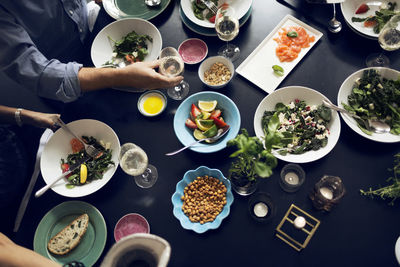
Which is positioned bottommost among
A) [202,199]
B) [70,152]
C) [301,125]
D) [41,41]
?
[70,152]

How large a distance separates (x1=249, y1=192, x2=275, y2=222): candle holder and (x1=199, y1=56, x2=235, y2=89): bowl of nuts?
707mm

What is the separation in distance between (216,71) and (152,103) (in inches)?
18.1

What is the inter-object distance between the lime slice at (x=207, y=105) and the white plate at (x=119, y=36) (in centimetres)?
49

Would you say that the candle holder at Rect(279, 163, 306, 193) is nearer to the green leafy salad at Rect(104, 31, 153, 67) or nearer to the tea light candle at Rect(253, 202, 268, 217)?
the tea light candle at Rect(253, 202, 268, 217)

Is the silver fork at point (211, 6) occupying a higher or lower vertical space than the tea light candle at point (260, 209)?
higher

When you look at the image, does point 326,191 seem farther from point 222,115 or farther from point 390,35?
point 390,35

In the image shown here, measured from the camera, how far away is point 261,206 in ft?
5.35

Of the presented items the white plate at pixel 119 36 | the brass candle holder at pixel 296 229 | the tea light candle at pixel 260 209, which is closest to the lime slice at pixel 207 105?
the white plate at pixel 119 36

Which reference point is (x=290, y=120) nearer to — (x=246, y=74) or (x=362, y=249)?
(x=246, y=74)

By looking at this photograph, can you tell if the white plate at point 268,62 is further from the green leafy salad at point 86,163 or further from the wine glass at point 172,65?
the green leafy salad at point 86,163

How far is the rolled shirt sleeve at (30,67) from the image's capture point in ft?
5.40

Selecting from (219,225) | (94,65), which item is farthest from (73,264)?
(94,65)

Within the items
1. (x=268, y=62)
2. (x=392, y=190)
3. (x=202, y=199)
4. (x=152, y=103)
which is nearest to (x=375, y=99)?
(x=392, y=190)

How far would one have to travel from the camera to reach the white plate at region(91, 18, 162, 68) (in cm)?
197
